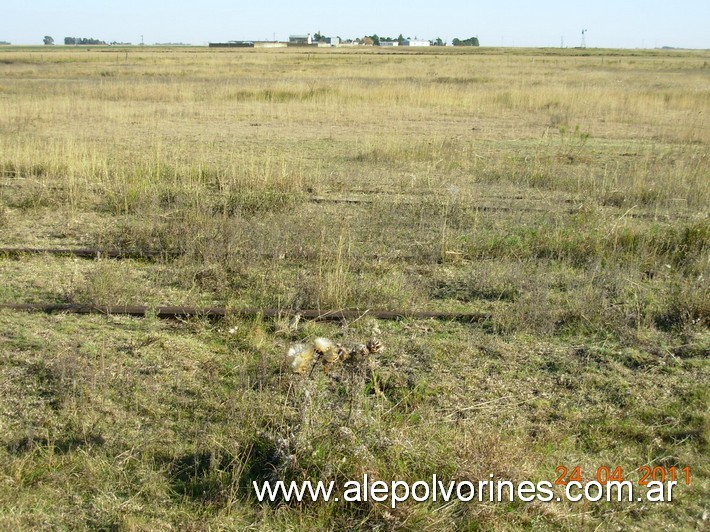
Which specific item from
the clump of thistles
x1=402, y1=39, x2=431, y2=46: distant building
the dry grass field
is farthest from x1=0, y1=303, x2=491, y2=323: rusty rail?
x1=402, y1=39, x2=431, y2=46: distant building

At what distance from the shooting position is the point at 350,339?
5.43m

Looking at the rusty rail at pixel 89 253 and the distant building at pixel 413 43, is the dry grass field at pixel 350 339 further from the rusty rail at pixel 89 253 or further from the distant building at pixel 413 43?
the distant building at pixel 413 43

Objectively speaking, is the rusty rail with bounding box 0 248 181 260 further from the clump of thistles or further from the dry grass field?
the clump of thistles

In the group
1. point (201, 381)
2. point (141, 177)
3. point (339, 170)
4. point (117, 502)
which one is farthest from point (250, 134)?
point (117, 502)

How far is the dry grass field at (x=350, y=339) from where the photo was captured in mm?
3828

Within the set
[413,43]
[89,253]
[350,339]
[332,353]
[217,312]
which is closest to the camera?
[332,353]

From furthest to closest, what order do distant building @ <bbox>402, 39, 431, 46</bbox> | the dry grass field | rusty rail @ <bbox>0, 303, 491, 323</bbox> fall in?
distant building @ <bbox>402, 39, 431, 46</bbox>
rusty rail @ <bbox>0, 303, 491, 323</bbox>
the dry grass field

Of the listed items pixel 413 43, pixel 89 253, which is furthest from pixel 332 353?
pixel 413 43

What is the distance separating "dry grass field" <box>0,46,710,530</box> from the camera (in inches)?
151

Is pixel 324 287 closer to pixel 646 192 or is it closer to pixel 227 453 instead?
pixel 227 453

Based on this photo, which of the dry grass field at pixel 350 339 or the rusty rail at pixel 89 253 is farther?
the rusty rail at pixel 89 253

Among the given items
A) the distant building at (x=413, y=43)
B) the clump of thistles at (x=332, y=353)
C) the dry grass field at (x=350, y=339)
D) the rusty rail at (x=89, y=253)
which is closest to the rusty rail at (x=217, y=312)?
the dry grass field at (x=350, y=339)

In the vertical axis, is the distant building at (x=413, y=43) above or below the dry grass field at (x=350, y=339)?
above

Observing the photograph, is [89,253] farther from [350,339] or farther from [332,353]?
[332,353]
